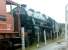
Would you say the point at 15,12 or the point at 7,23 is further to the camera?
the point at 15,12

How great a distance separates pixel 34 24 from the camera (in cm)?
212

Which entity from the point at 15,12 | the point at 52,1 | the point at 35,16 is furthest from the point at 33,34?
the point at 52,1

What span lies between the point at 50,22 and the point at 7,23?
650mm

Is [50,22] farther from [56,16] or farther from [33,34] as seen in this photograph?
[33,34]

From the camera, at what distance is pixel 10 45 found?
2049mm

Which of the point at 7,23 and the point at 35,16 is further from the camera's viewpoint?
the point at 35,16

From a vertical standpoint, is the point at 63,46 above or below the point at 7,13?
below

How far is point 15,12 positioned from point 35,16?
0.30 m

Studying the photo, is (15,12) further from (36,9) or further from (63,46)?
(63,46)

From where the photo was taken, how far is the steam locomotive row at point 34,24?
210 cm

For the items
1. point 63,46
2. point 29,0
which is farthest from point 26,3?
point 63,46

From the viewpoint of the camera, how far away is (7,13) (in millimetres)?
1950

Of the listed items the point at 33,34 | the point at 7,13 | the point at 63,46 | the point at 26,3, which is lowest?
the point at 63,46

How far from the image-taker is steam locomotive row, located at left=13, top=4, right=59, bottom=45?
2.10 m
